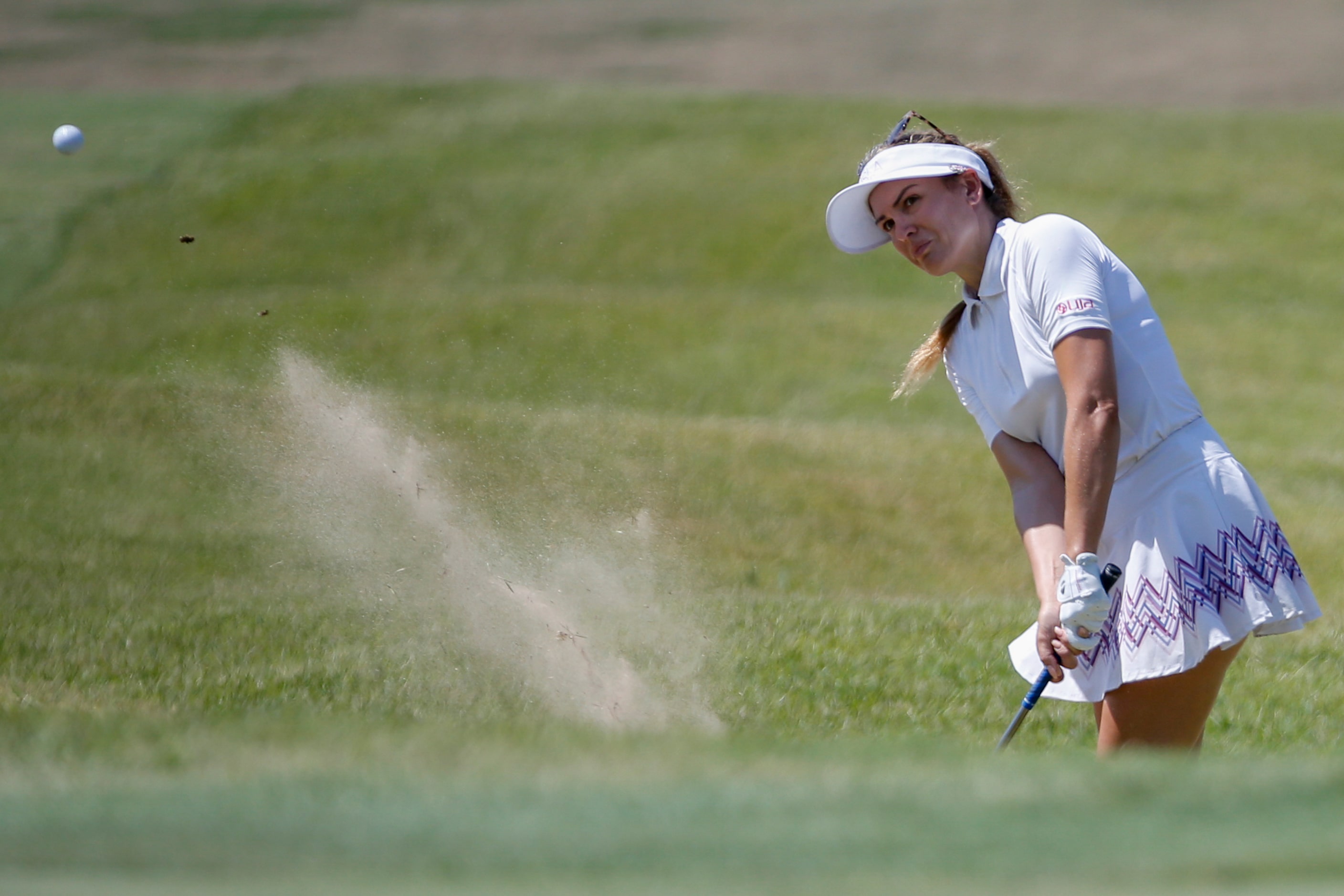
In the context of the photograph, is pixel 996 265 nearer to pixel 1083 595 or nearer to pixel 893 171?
pixel 893 171

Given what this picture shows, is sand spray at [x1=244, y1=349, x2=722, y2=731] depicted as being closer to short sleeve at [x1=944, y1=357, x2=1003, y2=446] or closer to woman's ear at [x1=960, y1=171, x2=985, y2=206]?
short sleeve at [x1=944, y1=357, x2=1003, y2=446]

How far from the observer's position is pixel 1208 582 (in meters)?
3.55

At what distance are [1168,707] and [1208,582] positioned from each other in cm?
36

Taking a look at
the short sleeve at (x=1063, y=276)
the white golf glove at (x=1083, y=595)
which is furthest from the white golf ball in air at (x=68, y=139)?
the white golf glove at (x=1083, y=595)

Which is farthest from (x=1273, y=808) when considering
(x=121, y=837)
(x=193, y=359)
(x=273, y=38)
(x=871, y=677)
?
(x=273, y=38)

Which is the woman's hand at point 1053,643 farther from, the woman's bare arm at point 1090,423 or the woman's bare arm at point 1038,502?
the woman's bare arm at point 1090,423

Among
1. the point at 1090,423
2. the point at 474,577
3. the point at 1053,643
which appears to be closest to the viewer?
the point at 1090,423

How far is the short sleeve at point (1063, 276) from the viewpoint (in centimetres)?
347

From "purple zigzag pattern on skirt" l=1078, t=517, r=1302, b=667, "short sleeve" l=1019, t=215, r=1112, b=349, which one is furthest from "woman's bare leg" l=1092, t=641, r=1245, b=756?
"short sleeve" l=1019, t=215, r=1112, b=349

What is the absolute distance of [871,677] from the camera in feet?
20.3

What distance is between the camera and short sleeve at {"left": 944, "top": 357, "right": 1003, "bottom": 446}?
4082 millimetres

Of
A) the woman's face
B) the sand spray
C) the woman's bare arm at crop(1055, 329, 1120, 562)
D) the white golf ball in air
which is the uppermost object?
the woman's face

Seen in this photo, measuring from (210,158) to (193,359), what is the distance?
8.40 metres

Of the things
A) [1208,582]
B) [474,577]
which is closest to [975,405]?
[1208,582]
